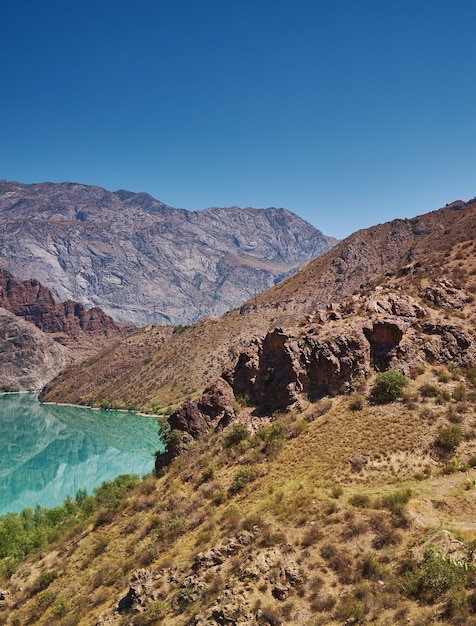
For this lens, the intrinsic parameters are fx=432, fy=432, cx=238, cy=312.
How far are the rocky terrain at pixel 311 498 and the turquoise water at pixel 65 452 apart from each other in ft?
148

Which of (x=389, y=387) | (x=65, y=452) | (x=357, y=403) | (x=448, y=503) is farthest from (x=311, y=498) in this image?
(x=65, y=452)

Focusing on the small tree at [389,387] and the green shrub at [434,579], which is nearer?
the green shrub at [434,579]

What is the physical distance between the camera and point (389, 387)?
78.2 ft

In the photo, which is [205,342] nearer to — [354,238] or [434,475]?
[354,238]

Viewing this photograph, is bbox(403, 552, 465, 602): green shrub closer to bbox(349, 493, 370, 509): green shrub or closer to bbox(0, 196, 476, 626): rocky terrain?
bbox(0, 196, 476, 626): rocky terrain

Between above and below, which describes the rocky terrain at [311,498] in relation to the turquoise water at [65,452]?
above

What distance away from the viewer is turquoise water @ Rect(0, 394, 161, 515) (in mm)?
81500

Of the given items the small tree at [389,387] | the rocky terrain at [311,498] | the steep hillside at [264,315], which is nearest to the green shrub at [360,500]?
the rocky terrain at [311,498]

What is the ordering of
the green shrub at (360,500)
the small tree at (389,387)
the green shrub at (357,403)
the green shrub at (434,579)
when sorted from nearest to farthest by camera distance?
the green shrub at (434,579), the green shrub at (360,500), the small tree at (389,387), the green shrub at (357,403)

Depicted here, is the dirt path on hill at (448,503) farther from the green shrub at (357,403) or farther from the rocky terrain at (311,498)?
the green shrub at (357,403)

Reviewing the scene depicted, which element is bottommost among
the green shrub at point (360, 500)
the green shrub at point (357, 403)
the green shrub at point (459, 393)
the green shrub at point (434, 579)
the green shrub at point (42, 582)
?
the green shrub at point (42, 582)

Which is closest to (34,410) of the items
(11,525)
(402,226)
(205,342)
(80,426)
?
(80,426)

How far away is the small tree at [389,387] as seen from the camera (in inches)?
929

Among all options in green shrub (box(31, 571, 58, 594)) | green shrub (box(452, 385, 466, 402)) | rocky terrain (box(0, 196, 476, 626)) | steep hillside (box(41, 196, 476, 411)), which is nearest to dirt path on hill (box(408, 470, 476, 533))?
rocky terrain (box(0, 196, 476, 626))
